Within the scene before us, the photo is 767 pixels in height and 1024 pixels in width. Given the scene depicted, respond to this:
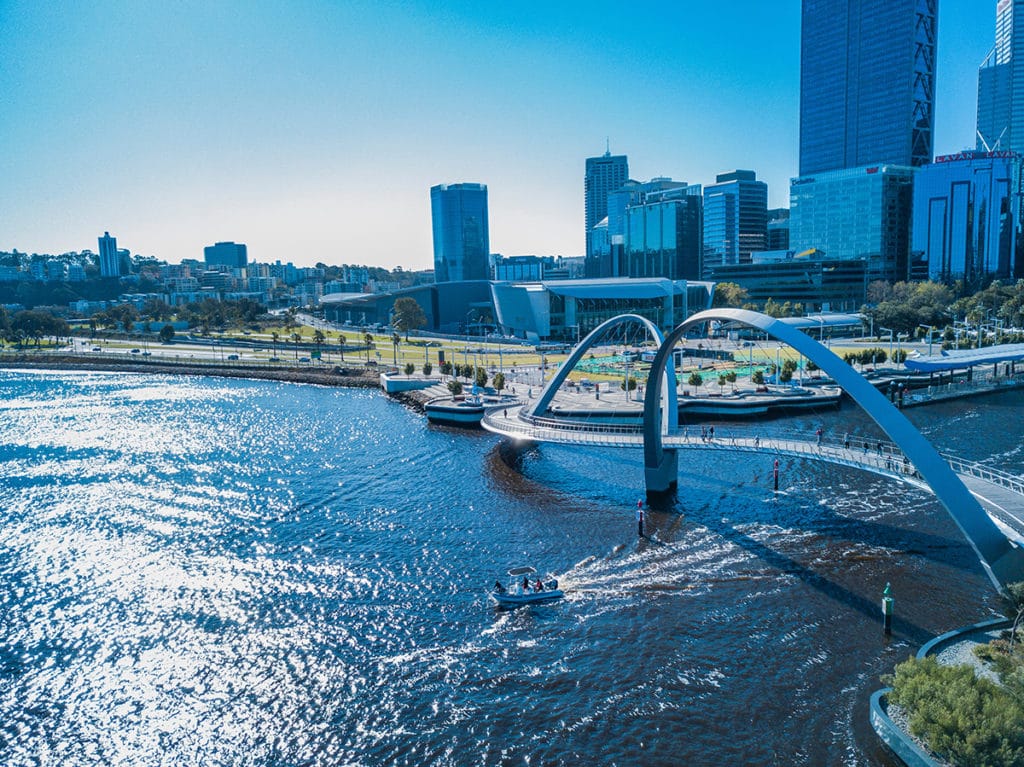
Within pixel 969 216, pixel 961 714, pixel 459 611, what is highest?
pixel 969 216

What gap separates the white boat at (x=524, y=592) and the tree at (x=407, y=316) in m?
107

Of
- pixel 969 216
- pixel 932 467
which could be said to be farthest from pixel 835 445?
pixel 969 216

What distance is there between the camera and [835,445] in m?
39.5

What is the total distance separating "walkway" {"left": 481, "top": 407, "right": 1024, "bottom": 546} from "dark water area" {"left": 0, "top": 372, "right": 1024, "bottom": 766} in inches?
112

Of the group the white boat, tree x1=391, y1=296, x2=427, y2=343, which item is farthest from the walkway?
tree x1=391, y1=296, x2=427, y2=343

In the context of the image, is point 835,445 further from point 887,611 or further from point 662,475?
point 887,611

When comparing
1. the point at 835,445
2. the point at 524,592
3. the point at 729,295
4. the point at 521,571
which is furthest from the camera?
the point at 729,295

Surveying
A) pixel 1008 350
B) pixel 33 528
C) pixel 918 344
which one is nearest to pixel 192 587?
pixel 33 528

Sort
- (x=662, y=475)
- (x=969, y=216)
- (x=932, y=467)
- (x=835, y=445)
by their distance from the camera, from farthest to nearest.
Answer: (x=969, y=216) < (x=662, y=475) < (x=835, y=445) < (x=932, y=467)

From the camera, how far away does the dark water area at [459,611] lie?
72.6 feet

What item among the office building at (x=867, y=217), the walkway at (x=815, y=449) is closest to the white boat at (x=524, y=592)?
the walkway at (x=815, y=449)

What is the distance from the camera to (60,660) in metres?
26.9

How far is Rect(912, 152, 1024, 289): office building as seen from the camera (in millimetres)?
160000

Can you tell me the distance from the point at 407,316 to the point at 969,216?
420 ft
